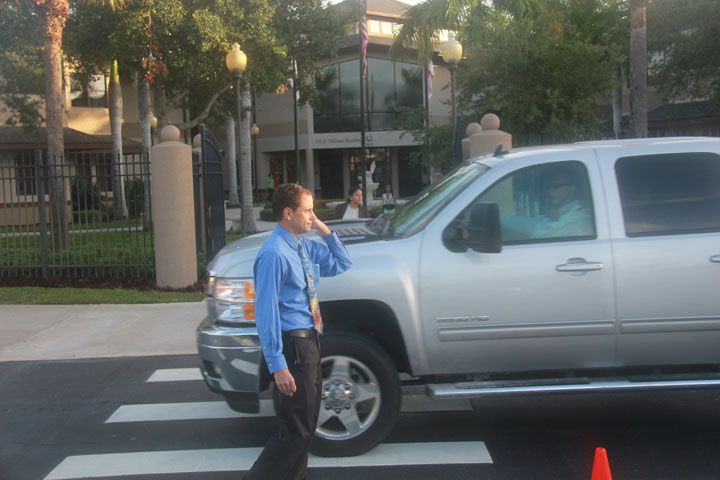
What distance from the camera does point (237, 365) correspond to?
4.66 meters

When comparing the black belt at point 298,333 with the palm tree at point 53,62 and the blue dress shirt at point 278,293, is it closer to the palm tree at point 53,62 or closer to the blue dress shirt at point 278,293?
the blue dress shirt at point 278,293

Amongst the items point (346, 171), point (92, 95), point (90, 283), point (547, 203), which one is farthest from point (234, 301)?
point (346, 171)

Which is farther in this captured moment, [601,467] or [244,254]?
[244,254]

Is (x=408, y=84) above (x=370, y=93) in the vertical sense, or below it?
above

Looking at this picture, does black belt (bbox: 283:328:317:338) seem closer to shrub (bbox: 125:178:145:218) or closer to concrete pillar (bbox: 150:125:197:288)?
shrub (bbox: 125:178:145:218)

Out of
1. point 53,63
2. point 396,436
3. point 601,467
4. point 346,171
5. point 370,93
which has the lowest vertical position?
point 396,436

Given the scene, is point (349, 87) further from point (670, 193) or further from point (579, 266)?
point (579, 266)

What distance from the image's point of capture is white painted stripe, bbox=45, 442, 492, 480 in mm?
4766

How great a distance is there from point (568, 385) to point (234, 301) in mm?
2298

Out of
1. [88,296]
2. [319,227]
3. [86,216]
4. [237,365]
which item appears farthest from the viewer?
[86,216]

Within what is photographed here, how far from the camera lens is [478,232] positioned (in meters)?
4.70

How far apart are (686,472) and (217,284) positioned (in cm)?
329

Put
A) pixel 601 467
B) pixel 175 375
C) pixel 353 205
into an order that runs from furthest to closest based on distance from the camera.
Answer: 1. pixel 353 205
2. pixel 175 375
3. pixel 601 467

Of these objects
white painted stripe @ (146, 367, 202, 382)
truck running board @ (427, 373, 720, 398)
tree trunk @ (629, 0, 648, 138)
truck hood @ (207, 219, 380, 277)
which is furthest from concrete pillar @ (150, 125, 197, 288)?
tree trunk @ (629, 0, 648, 138)
